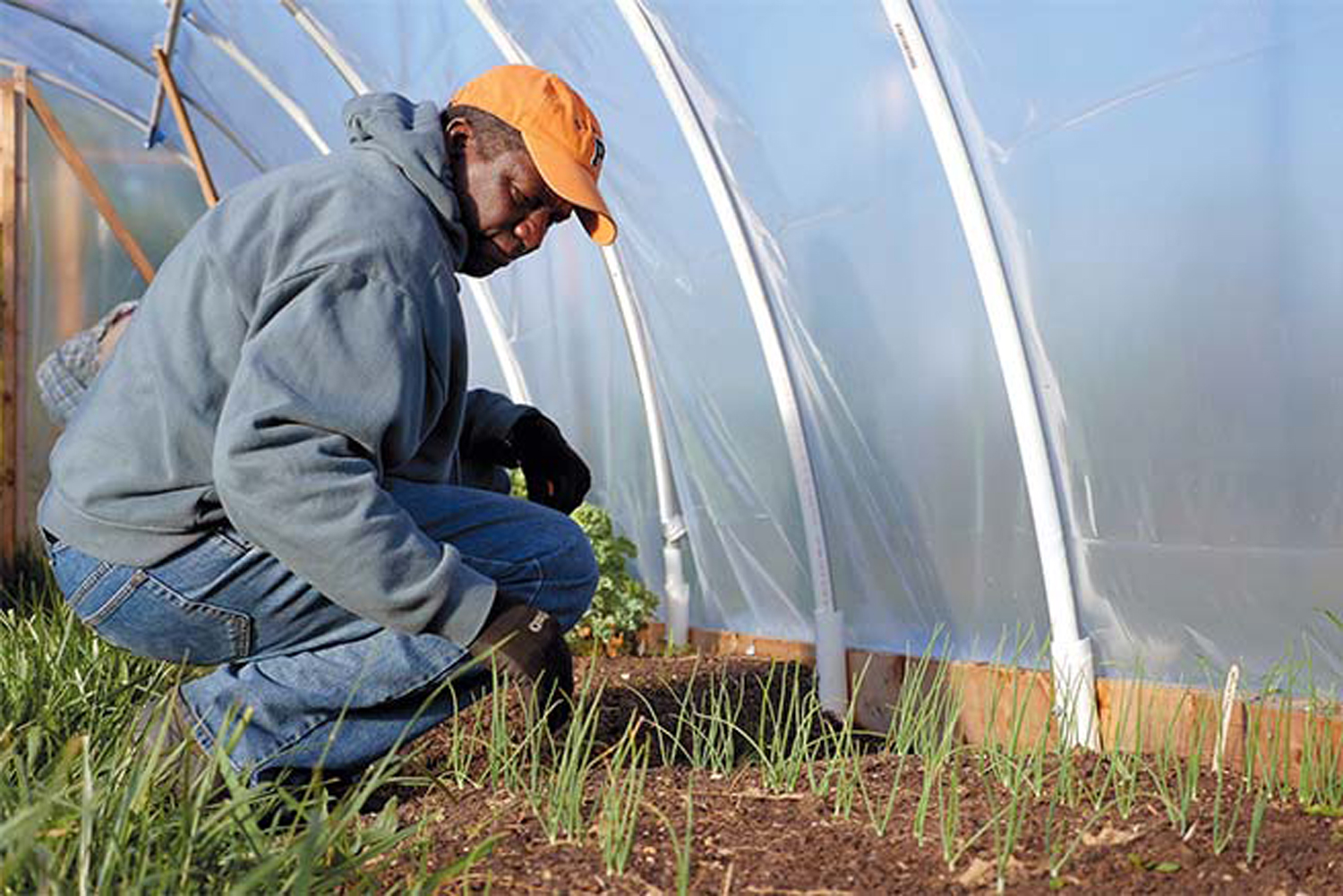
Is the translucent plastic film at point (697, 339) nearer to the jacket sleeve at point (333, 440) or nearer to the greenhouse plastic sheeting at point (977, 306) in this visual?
the greenhouse plastic sheeting at point (977, 306)

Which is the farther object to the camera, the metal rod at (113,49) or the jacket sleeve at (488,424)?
the metal rod at (113,49)

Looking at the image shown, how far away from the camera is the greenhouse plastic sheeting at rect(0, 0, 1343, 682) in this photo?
282 cm

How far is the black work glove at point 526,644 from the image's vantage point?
96.8 inches

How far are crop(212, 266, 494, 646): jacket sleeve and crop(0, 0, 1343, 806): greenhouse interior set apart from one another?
32.8 inches

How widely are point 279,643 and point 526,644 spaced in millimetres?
476

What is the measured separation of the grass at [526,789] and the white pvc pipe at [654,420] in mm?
1627

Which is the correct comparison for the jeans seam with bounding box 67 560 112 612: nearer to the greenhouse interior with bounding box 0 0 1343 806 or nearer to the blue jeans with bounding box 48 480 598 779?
the blue jeans with bounding box 48 480 598 779

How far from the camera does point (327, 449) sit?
90.6 inches

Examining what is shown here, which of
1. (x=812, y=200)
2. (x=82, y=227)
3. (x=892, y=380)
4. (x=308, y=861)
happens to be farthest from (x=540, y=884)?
(x=82, y=227)

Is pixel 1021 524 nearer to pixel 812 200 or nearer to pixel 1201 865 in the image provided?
pixel 812 200

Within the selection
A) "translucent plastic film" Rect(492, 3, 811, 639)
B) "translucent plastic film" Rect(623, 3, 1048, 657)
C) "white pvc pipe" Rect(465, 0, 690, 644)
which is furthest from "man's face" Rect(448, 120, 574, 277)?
"white pvc pipe" Rect(465, 0, 690, 644)

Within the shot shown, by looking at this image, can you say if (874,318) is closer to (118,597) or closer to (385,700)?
(385,700)

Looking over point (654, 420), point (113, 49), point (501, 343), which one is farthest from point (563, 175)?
point (113, 49)

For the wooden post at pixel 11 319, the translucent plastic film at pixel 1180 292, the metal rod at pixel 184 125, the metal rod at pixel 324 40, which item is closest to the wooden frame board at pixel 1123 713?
the translucent plastic film at pixel 1180 292
